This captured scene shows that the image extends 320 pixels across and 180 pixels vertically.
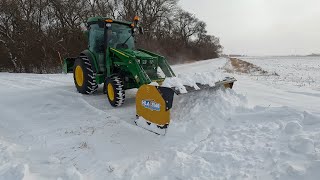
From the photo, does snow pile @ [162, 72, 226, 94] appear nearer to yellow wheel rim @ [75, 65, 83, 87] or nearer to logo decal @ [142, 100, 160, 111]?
logo decal @ [142, 100, 160, 111]

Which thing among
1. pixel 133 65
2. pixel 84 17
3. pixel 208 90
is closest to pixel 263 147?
pixel 208 90

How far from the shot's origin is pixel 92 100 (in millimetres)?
7887

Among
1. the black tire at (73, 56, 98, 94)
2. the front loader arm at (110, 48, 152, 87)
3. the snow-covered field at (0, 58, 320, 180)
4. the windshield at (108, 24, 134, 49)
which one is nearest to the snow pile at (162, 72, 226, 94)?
the snow-covered field at (0, 58, 320, 180)

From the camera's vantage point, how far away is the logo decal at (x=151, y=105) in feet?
17.7

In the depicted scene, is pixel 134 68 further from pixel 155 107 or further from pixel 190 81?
pixel 155 107

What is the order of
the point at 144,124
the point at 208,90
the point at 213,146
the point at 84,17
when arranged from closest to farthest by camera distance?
the point at 213,146, the point at 144,124, the point at 208,90, the point at 84,17

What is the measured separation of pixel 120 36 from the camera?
324 inches

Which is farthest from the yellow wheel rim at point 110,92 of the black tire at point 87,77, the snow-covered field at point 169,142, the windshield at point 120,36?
the windshield at point 120,36

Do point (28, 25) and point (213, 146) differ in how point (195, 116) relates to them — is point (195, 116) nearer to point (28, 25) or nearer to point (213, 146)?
point (213, 146)

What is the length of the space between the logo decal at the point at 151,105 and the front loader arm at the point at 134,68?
3.62 feet

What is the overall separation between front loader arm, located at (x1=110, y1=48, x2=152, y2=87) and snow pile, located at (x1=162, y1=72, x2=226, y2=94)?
79 centimetres

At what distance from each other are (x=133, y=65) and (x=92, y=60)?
1722mm

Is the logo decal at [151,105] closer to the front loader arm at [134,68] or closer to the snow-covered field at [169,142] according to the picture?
the snow-covered field at [169,142]

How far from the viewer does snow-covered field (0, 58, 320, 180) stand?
3889 mm
